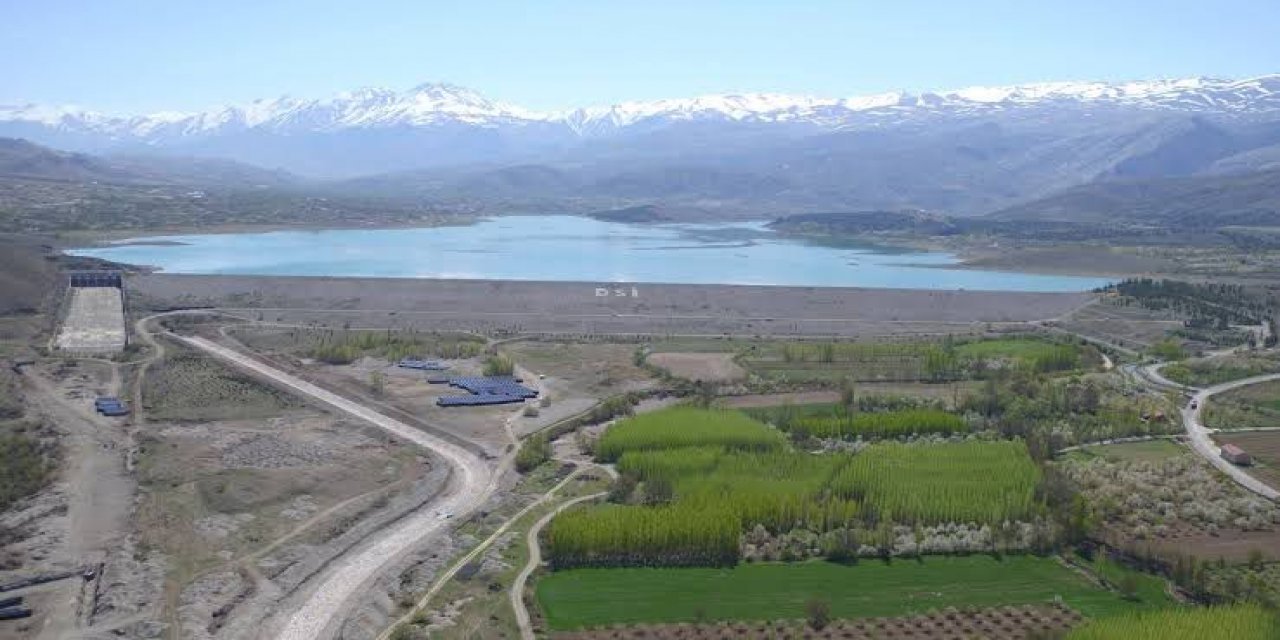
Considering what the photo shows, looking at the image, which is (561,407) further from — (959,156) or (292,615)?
(959,156)

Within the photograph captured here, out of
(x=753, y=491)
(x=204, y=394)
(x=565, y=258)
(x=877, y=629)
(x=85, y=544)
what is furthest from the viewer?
(x=565, y=258)

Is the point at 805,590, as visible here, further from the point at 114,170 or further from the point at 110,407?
the point at 114,170

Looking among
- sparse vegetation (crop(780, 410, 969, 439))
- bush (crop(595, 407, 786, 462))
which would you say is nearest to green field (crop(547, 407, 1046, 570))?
bush (crop(595, 407, 786, 462))

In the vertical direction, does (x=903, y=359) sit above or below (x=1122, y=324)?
below

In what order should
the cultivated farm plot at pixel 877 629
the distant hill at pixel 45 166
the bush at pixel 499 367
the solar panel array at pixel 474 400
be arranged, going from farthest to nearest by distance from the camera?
the distant hill at pixel 45 166 → the bush at pixel 499 367 → the solar panel array at pixel 474 400 → the cultivated farm plot at pixel 877 629

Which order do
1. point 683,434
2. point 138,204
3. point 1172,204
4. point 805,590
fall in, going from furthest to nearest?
point 1172,204 → point 138,204 → point 683,434 → point 805,590

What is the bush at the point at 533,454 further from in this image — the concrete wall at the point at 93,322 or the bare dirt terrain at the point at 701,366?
the concrete wall at the point at 93,322

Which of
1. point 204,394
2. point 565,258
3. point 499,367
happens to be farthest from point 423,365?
point 565,258

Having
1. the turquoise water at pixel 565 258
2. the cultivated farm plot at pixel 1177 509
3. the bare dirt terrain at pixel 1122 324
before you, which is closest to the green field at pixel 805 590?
the cultivated farm plot at pixel 1177 509
